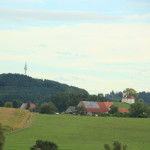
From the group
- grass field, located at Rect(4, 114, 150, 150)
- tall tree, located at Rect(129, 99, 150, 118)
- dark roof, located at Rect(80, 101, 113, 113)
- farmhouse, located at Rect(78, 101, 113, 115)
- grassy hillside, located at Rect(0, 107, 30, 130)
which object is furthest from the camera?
dark roof, located at Rect(80, 101, 113, 113)

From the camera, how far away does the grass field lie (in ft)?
197

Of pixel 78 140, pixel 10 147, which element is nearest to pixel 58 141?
pixel 78 140

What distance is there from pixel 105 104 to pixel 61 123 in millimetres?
76026

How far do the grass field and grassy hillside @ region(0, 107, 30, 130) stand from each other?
1927 mm

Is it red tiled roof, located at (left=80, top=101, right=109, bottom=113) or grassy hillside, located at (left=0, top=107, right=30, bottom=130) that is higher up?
red tiled roof, located at (left=80, top=101, right=109, bottom=113)

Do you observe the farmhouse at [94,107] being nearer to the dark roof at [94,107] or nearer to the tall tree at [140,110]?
the dark roof at [94,107]

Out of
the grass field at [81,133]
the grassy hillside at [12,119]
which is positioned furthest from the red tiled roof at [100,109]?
the grassy hillside at [12,119]

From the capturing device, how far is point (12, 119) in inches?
3204

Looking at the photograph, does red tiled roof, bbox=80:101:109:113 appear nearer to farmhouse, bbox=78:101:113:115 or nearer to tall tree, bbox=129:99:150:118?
farmhouse, bbox=78:101:113:115

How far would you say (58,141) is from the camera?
63.2 metres

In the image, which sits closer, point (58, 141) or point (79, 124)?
point (58, 141)

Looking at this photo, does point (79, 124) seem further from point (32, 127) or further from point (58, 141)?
point (58, 141)

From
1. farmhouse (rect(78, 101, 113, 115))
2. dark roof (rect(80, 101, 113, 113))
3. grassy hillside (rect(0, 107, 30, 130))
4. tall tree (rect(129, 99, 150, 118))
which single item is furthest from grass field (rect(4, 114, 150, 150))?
dark roof (rect(80, 101, 113, 113))

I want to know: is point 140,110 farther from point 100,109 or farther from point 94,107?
point 94,107
